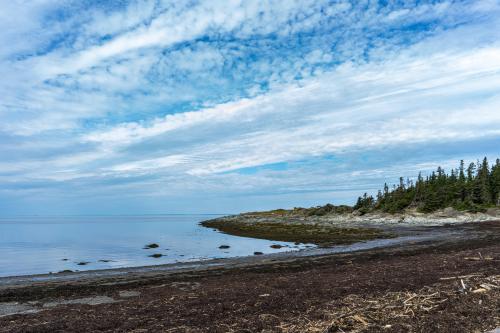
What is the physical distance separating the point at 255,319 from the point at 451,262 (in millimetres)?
13116

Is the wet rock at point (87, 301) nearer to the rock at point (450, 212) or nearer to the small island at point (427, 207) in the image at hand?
the small island at point (427, 207)

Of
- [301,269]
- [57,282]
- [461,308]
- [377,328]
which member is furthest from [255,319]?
[57,282]

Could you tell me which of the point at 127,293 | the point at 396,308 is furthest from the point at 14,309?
the point at 396,308

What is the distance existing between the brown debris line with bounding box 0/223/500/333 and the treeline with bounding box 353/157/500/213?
70.7 metres

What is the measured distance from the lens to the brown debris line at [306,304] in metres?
9.13

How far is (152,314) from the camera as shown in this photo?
12.4 m

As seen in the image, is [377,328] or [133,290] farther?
[133,290]

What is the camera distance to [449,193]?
8575 cm

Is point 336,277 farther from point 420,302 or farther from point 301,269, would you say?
point 420,302

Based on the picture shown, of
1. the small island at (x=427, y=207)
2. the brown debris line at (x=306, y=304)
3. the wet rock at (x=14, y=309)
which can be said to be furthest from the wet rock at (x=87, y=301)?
the small island at (x=427, y=207)

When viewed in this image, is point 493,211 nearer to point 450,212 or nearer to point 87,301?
point 450,212

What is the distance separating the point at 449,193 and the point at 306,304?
84.8 meters

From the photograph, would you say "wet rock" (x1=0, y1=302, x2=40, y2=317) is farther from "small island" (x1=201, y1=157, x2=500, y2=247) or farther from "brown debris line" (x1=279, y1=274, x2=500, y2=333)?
"small island" (x1=201, y1=157, x2=500, y2=247)

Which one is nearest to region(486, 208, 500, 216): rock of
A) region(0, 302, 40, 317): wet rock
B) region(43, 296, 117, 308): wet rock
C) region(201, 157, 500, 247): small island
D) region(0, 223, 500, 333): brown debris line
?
region(201, 157, 500, 247): small island
